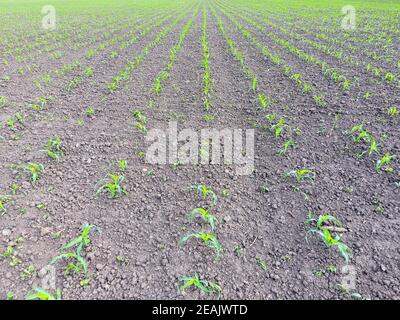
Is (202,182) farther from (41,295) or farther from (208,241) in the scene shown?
(41,295)

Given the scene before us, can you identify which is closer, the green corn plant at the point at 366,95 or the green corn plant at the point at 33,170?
the green corn plant at the point at 33,170

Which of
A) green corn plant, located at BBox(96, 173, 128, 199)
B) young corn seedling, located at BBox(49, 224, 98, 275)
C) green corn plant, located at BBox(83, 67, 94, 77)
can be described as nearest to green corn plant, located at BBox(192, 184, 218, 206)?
green corn plant, located at BBox(96, 173, 128, 199)

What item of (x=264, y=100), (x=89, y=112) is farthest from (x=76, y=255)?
(x=264, y=100)

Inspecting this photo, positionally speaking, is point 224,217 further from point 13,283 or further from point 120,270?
point 13,283

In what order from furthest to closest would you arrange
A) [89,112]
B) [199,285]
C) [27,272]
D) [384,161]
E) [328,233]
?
[89,112]
[384,161]
[328,233]
[27,272]
[199,285]

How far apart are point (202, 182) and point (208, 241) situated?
3.40 ft

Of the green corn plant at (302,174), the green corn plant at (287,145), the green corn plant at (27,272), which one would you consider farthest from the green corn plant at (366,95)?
the green corn plant at (27,272)

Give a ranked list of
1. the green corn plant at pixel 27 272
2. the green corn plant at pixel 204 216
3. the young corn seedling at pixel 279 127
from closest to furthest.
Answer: the green corn plant at pixel 27 272 < the green corn plant at pixel 204 216 < the young corn seedling at pixel 279 127

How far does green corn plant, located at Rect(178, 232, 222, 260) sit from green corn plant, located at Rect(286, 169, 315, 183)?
1.55m

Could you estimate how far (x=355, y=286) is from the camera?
2461 millimetres

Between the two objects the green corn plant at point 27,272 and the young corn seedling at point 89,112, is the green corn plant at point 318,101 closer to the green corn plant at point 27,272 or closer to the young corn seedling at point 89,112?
the young corn seedling at point 89,112

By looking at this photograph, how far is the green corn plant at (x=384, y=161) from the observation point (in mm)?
3830

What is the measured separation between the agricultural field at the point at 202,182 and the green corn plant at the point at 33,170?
0.02 m

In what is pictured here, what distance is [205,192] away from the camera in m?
3.41
